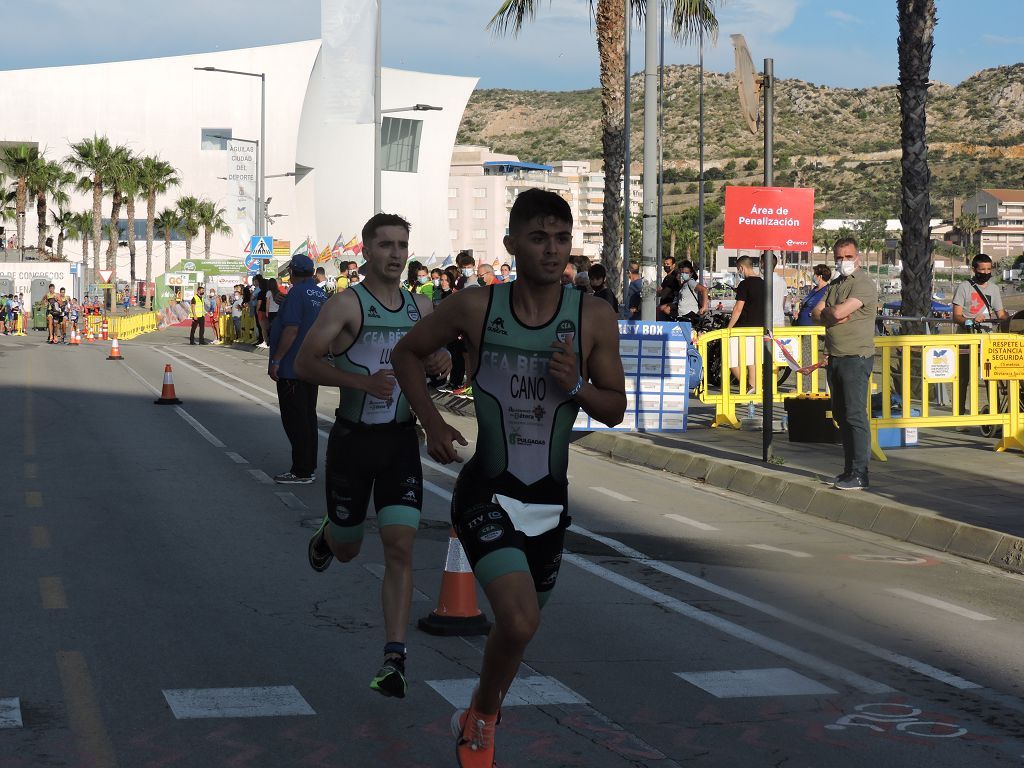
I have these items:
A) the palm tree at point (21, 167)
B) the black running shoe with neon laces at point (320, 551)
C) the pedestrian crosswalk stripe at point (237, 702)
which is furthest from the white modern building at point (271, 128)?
→ the pedestrian crosswalk stripe at point (237, 702)

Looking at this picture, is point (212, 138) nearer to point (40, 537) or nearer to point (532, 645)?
point (40, 537)

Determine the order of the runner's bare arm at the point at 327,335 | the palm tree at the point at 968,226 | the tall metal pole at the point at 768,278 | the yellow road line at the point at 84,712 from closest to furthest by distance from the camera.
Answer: the yellow road line at the point at 84,712 → the runner's bare arm at the point at 327,335 → the tall metal pole at the point at 768,278 → the palm tree at the point at 968,226

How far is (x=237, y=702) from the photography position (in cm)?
583

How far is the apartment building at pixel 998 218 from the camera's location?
153250 mm

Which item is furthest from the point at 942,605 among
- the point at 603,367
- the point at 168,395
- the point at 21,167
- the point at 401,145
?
the point at 401,145

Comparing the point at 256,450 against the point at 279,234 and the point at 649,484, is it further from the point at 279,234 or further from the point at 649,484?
the point at 279,234

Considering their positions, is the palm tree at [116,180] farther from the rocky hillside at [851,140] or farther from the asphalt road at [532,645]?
the asphalt road at [532,645]

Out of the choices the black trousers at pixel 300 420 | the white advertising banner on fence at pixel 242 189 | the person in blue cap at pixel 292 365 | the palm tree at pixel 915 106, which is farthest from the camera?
the white advertising banner on fence at pixel 242 189

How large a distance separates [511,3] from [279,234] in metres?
89.2

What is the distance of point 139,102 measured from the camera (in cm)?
12012

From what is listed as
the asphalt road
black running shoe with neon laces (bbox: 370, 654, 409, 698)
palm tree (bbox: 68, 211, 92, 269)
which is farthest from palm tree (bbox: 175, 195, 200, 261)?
black running shoe with neon laces (bbox: 370, 654, 409, 698)

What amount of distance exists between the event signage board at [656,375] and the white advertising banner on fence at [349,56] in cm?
1330

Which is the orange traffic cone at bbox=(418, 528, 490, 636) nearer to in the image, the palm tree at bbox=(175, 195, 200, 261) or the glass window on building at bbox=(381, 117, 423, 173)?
the glass window on building at bbox=(381, 117, 423, 173)

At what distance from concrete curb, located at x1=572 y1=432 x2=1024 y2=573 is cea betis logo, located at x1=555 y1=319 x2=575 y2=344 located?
5845mm
